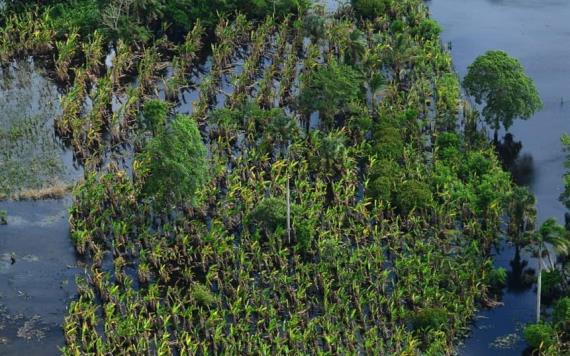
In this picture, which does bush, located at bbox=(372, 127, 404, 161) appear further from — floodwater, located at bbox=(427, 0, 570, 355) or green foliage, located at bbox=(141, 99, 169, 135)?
green foliage, located at bbox=(141, 99, 169, 135)

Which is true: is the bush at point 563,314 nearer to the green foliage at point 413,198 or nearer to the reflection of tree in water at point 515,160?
the green foliage at point 413,198

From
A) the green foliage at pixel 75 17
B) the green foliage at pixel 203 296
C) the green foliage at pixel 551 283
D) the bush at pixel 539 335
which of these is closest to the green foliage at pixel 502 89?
the green foliage at pixel 551 283

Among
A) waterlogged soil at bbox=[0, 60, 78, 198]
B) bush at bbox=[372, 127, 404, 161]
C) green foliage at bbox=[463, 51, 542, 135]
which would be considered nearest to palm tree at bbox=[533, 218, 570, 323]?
bush at bbox=[372, 127, 404, 161]

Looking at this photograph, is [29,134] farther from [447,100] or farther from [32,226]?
[447,100]

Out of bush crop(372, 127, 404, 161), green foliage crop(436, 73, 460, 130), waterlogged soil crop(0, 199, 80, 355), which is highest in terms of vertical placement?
green foliage crop(436, 73, 460, 130)

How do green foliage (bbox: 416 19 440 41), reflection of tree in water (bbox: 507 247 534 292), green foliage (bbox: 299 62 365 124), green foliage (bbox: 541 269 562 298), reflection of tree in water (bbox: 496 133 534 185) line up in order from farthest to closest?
green foliage (bbox: 416 19 440 41), green foliage (bbox: 299 62 365 124), reflection of tree in water (bbox: 496 133 534 185), reflection of tree in water (bbox: 507 247 534 292), green foliage (bbox: 541 269 562 298)

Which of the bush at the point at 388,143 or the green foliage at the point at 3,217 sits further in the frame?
the bush at the point at 388,143
